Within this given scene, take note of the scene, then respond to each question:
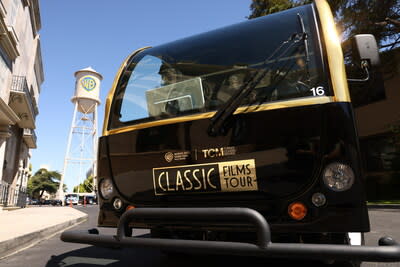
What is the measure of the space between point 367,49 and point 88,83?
44.8 meters

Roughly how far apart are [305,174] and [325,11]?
57.0 inches

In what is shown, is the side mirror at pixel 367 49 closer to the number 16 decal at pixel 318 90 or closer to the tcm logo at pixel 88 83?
the number 16 decal at pixel 318 90

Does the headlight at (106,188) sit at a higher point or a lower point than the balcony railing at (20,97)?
lower

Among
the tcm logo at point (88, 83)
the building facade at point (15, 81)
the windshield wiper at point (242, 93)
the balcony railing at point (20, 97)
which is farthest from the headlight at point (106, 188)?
the tcm logo at point (88, 83)

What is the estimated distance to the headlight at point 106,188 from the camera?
9.18 feet

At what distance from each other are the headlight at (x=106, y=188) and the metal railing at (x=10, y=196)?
1585 centimetres

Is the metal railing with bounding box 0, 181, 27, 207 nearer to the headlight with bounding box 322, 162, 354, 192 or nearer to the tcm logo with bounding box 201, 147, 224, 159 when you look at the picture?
the tcm logo with bounding box 201, 147, 224, 159

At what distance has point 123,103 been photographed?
307cm

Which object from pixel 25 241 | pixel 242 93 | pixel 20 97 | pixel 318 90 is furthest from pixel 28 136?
pixel 318 90

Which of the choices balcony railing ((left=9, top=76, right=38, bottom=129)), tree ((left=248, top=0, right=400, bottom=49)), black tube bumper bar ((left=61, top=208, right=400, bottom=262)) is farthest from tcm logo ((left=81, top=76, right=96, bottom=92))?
black tube bumper bar ((left=61, top=208, right=400, bottom=262))

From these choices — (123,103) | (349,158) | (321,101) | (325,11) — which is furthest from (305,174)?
(123,103)

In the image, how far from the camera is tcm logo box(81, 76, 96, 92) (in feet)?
141

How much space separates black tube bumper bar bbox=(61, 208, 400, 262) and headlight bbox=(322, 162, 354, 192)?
0.38m

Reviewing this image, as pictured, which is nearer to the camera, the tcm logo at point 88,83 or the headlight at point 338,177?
the headlight at point 338,177
